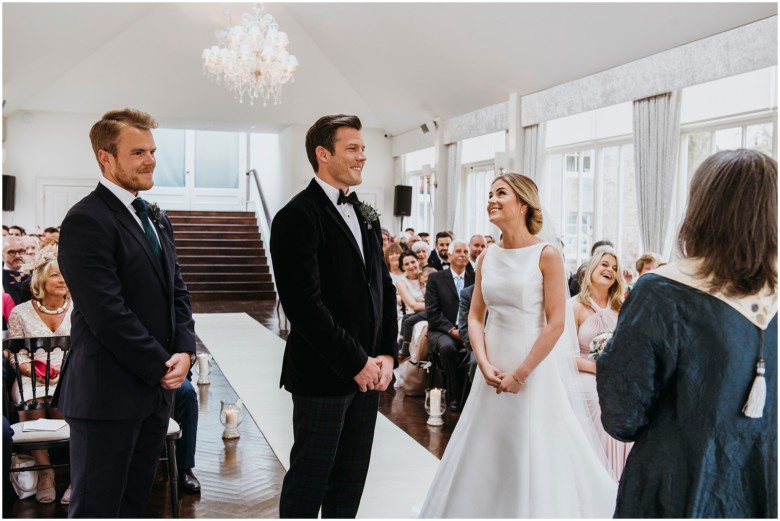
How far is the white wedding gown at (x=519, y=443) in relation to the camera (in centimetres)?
307

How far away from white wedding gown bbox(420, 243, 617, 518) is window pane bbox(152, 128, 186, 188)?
1815cm

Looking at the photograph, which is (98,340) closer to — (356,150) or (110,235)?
(110,235)

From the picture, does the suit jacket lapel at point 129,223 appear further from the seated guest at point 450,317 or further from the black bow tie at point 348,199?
the seated guest at point 450,317

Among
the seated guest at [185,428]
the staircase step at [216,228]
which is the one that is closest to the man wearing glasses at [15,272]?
the seated guest at [185,428]

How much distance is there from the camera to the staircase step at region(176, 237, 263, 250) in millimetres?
16516

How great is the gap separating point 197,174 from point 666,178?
A: 48.6ft

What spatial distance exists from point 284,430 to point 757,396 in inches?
159

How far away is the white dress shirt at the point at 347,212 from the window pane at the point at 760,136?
6.09m

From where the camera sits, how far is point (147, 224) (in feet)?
7.98

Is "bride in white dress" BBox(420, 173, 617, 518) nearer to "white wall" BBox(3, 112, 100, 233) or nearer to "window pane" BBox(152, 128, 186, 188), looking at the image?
"white wall" BBox(3, 112, 100, 233)

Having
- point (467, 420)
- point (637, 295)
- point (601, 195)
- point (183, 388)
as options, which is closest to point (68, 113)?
point (601, 195)

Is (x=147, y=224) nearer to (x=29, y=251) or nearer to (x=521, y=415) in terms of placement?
(x=521, y=415)

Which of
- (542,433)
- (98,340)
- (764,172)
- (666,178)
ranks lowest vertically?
(542,433)

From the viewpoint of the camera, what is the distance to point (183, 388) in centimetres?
400
